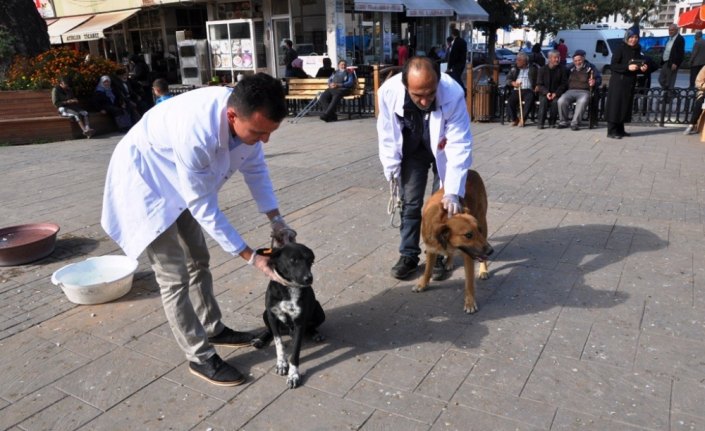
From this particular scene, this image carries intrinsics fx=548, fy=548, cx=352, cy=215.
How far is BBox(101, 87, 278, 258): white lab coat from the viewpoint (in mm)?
2650

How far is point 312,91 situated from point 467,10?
15768mm

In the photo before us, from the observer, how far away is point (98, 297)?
4152 mm

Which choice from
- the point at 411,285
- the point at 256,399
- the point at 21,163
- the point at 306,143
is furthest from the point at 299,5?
the point at 256,399

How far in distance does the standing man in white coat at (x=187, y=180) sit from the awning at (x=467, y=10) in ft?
84.8

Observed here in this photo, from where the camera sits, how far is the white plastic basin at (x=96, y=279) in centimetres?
410

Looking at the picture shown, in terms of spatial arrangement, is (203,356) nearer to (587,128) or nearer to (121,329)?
(121,329)

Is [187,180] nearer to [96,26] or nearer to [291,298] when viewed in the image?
[291,298]

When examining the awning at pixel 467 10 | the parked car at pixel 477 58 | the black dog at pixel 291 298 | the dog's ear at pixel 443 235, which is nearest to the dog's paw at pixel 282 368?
the black dog at pixel 291 298

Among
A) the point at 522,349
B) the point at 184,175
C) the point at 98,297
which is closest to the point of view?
the point at 184,175

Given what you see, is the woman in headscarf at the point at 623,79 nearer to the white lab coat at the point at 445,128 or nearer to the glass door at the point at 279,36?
the white lab coat at the point at 445,128

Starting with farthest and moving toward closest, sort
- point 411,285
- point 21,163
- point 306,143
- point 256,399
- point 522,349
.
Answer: point 306,143, point 21,163, point 411,285, point 522,349, point 256,399

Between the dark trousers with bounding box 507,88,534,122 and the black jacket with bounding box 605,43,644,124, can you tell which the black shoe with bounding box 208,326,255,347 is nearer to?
the black jacket with bounding box 605,43,644,124

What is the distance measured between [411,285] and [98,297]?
2420 mm

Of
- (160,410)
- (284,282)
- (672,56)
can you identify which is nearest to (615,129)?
(672,56)
